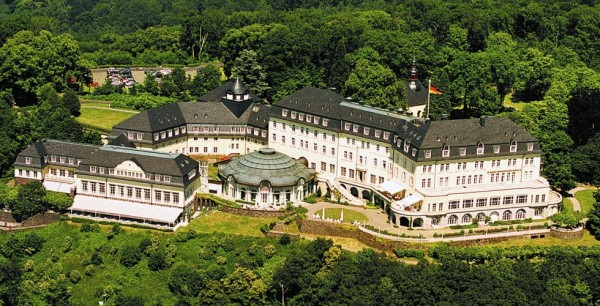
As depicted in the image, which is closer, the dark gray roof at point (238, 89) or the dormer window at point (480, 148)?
the dormer window at point (480, 148)

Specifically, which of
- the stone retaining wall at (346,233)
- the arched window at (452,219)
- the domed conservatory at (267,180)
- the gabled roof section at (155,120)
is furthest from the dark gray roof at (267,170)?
the arched window at (452,219)

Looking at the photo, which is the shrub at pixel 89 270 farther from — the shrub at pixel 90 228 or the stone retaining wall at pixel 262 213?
the stone retaining wall at pixel 262 213

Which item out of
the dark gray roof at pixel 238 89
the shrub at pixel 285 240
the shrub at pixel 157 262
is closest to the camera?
the shrub at pixel 157 262

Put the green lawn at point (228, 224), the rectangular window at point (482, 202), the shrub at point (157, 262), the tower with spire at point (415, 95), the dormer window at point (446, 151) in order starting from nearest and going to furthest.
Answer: the shrub at point (157, 262)
the green lawn at point (228, 224)
the rectangular window at point (482, 202)
the dormer window at point (446, 151)
the tower with spire at point (415, 95)

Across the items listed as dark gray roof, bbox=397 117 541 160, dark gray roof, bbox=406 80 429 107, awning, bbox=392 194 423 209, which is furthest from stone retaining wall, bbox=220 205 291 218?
dark gray roof, bbox=406 80 429 107

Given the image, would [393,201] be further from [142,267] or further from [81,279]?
[81,279]

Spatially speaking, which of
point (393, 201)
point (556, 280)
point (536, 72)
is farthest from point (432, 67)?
point (556, 280)
